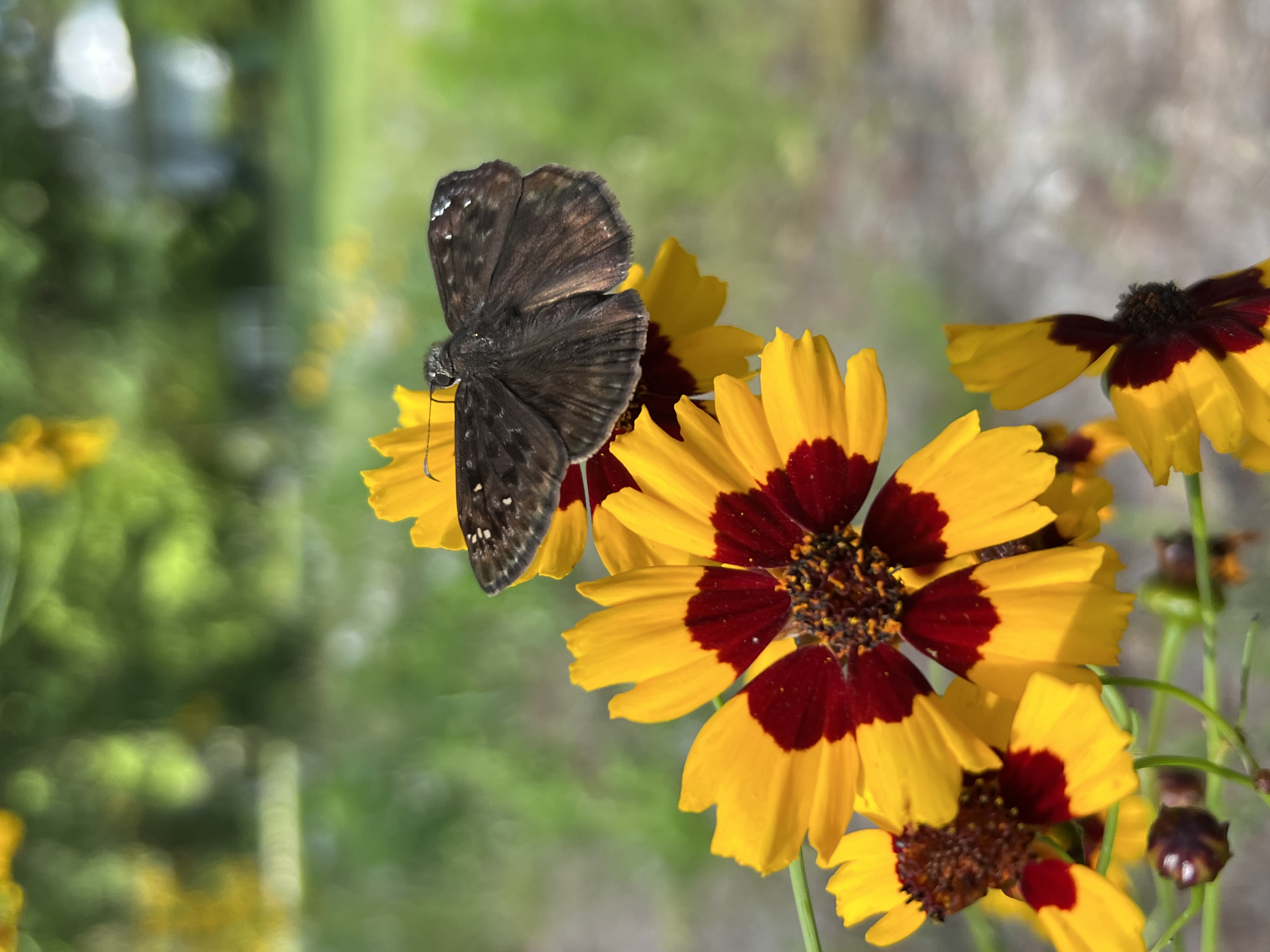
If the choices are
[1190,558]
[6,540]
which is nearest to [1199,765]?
[1190,558]

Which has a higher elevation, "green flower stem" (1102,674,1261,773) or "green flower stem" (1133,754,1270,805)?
"green flower stem" (1102,674,1261,773)

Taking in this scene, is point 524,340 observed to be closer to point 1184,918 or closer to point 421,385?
point 1184,918

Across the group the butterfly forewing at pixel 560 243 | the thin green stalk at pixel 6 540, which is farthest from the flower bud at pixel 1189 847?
the thin green stalk at pixel 6 540

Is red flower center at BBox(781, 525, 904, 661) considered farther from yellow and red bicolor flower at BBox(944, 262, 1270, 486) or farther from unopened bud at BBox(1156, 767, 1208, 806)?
unopened bud at BBox(1156, 767, 1208, 806)

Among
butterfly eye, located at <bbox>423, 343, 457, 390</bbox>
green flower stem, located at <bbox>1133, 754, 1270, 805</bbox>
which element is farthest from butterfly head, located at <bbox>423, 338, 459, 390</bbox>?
green flower stem, located at <bbox>1133, 754, 1270, 805</bbox>

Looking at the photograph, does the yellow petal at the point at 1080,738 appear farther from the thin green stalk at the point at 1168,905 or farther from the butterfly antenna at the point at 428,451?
the butterfly antenna at the point at 428,451

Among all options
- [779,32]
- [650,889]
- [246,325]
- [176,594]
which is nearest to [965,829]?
[650,889]

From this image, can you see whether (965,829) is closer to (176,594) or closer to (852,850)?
(852,850)
